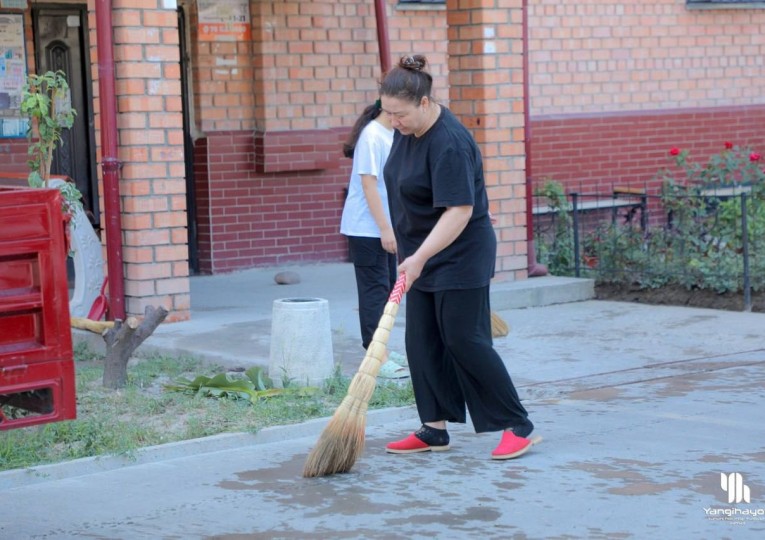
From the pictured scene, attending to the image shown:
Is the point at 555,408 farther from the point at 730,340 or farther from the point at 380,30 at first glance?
the point at 380,30

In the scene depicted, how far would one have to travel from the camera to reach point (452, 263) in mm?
6070

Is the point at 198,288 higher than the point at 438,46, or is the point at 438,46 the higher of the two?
the point at 438,46

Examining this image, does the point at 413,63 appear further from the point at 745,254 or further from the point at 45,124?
the point at 745,254

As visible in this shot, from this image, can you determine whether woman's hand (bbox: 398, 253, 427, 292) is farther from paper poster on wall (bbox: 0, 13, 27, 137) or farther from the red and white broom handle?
paper poster on wall (bbox: 0, 13, 27, 137)

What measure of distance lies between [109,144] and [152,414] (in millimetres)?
2662

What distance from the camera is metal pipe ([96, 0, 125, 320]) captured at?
29.6 ft

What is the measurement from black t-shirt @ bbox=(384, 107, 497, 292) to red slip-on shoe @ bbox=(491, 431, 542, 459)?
73 centimetres

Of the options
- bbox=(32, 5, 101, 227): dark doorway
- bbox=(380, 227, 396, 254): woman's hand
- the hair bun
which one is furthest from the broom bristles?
bbox=(32, 5, 101, 227): dark doorway

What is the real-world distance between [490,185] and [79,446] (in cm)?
538

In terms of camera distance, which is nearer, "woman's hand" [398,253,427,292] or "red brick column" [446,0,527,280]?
"woman's hand" [398,253,427,292]

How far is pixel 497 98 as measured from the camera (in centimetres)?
1097

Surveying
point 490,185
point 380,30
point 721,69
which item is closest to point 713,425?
point 490,185

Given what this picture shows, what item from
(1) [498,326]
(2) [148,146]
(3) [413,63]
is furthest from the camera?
(2) [148,146]

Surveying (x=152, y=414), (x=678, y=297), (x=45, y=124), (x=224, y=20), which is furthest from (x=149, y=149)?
(x=678, y=297)
